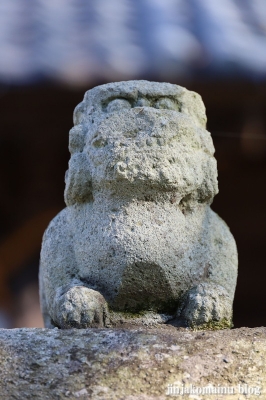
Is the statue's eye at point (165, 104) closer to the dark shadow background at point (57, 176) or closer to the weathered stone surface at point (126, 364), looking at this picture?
the weathered stone surface at point (126, 364)

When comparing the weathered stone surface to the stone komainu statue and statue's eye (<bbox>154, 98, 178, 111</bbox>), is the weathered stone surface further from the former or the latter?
statue's eye (<bbox>154, 98, 178, 111</bbox>)

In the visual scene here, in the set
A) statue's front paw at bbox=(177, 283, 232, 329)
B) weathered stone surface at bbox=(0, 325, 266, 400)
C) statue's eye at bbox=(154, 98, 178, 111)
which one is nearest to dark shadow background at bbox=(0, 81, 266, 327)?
statue's eye at bbox=(154, 98, 178, 111)

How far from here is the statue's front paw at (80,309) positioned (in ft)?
5.00

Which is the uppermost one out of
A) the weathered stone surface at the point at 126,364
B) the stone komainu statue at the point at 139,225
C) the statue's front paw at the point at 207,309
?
the stone komainu statue at the point at 139,225

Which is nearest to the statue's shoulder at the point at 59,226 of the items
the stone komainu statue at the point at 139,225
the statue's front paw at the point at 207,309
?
the stone komainu statue at the point at 139,225

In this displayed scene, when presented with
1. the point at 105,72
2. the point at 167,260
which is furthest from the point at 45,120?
the point at 167,260

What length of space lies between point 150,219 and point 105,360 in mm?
357

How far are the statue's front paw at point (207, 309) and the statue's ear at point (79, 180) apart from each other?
1.02ft

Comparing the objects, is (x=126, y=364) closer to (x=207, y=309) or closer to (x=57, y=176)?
(x=207, y=309)

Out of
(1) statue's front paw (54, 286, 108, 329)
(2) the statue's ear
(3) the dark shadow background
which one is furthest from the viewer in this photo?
(3) the dark shadow background

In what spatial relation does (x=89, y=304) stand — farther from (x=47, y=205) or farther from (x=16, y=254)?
(x=16, y=254)

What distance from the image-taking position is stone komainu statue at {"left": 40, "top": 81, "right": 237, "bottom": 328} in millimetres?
1562

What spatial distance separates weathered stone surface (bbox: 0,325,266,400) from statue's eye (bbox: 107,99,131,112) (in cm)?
53

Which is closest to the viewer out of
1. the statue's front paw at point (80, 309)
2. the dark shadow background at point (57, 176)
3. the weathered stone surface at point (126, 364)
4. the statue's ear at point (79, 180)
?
the weathered stone surface at point (126, 364)
